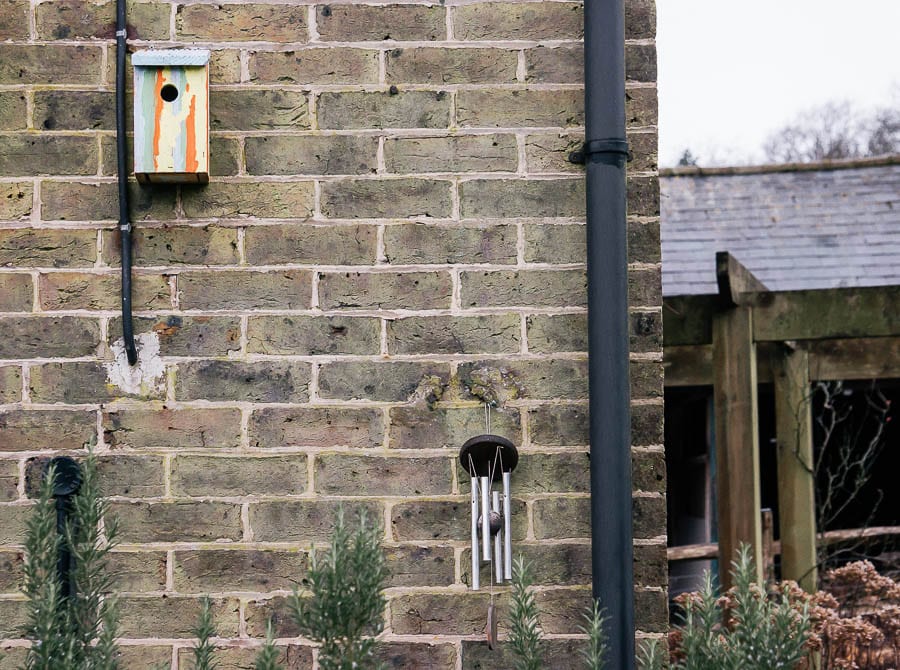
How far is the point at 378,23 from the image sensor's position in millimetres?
2262

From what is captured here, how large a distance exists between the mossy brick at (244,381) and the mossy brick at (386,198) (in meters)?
0.37

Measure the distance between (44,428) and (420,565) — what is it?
0.89 metres

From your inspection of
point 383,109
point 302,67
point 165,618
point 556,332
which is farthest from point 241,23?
point 165,618

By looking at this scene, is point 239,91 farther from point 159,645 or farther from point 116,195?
point 159,645

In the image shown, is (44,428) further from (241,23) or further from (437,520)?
(241,23)

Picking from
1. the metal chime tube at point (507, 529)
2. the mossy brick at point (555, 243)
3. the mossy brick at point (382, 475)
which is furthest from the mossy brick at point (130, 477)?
the mossy brick at point (555, 243)

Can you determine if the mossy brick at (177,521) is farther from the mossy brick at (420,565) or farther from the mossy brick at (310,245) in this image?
the mossy brick at (310,245)

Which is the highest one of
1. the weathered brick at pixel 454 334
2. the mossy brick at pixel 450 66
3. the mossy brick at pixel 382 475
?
the mossy brick at pixel 450 66

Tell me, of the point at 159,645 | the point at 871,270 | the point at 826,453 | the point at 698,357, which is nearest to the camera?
the point at 159,645

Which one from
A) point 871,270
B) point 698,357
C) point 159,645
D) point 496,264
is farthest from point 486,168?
point 871,270

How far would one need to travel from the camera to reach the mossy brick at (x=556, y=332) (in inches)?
87.0

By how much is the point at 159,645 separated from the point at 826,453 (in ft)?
23.8

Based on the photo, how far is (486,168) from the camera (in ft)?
7.36

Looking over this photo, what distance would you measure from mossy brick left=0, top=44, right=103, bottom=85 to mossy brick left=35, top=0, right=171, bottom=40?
0.03 meters
